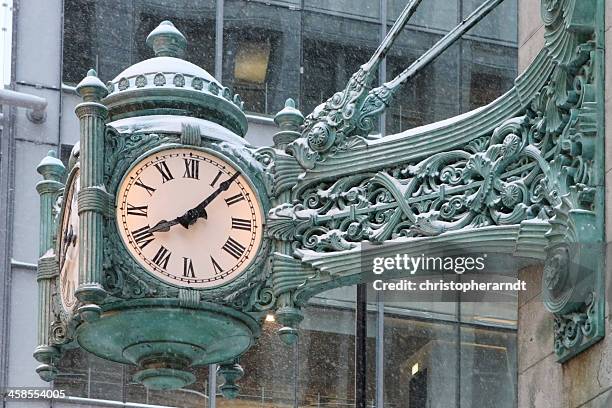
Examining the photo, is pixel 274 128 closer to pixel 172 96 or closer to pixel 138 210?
pixel 172 96

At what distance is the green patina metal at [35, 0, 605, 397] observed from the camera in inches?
488

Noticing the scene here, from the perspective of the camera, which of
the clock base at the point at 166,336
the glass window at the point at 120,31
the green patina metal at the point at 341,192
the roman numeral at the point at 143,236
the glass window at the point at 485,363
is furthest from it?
the glass window at the point at 120,31

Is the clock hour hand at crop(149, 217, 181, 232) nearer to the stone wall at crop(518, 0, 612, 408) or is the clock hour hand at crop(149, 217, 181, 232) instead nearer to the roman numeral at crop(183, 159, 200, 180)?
the roman numeral at crop(183, 159, 200, 180)

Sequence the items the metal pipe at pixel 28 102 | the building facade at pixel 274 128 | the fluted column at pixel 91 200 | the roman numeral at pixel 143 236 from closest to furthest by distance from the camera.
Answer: the fluted column at pixel 91 200 → the roman numeral at pixel 143 236 → the metal pipe at pixel 28 102 → the building facade at pixel 274 128

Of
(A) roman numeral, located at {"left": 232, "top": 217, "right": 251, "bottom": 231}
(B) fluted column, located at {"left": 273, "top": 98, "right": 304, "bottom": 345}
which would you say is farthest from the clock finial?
(A) roman numeral, located at {"left": 232, "top": 217, "right": 251, "bottom": 231}

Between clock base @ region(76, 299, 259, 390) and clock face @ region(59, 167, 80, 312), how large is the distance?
24 cm

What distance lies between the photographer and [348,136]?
44.0 feet

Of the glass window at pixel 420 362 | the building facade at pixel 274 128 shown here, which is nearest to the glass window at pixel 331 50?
the building facade at pixel 274 128

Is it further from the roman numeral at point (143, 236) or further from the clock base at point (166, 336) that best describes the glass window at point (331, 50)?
the roman numeral at point (143, 236)

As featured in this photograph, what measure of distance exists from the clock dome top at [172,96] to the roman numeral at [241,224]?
895mm

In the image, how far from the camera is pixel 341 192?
13.1m

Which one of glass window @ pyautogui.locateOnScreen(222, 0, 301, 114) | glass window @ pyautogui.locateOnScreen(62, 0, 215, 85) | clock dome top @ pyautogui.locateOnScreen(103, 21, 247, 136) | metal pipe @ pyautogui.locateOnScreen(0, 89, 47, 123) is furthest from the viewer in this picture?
glass window @ pyautogui.locateOnScreen(222, 0, 301, 114)

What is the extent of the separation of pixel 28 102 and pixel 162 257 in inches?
801

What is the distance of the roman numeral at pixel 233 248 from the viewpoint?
13.2m
